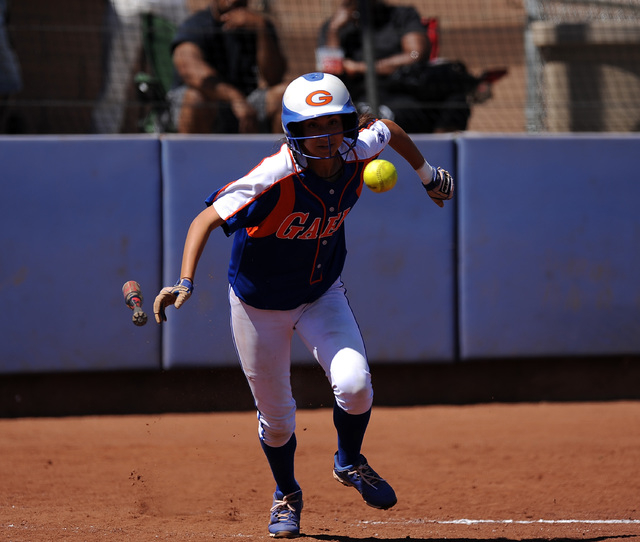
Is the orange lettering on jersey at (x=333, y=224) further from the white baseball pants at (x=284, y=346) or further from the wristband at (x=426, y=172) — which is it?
the wristband at (x=426, y=172)

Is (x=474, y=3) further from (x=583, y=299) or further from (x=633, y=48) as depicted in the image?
(x=583, y=299)

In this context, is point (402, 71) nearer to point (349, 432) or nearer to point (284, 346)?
point (284, 346)

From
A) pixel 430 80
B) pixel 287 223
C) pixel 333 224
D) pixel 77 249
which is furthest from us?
pixel 430 80

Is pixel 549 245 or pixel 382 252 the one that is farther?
pixel 549 245

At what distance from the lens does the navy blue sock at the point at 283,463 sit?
4.20 metres

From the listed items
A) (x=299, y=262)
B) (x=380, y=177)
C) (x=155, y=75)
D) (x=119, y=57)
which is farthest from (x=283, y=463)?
(x=119, y=57)

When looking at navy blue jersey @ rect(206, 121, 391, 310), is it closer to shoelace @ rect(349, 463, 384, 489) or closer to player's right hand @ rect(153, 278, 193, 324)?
player's right hand @ rect(153, 278, 193, 324)

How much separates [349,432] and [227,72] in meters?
4.05

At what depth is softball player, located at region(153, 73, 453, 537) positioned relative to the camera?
3.69 metres

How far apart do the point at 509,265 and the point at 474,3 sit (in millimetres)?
4613

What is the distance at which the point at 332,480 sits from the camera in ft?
17.4

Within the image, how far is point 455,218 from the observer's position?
22.5 ft

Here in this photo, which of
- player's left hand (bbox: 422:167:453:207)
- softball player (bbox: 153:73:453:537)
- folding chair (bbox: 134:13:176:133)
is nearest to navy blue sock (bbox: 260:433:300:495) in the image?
softball player (bbox: 153:73:453:537)

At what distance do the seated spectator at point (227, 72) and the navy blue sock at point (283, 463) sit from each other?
11.6 ft
